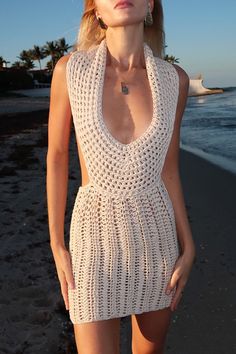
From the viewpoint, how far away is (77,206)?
1.94 metres

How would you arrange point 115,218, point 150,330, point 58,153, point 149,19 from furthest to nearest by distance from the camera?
point 149,19 → point 150,330 → point 58,153 → point 115,218

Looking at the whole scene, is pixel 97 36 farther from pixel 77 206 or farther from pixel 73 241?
pixel 73 241

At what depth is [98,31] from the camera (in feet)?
7.36

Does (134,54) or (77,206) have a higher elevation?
(134,54)

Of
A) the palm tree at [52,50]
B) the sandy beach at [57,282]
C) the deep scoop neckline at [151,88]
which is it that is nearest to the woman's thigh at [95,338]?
the deep scoop neckline at [151,88]

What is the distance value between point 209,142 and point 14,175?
854 centimetres

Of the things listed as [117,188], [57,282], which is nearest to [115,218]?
[117,188]

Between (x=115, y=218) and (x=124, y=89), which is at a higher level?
(x=124, y=89)

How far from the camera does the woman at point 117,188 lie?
1865mm

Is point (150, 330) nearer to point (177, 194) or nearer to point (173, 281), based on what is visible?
point (173, 281)

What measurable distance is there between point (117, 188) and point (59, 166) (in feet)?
0.97

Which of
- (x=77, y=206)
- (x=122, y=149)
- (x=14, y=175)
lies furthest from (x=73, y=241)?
(x=14, y=175)

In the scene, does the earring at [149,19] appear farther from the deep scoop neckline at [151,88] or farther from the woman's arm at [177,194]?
the woman's arm at [177,194]

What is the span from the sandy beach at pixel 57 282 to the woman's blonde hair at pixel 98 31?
2.16 meters
